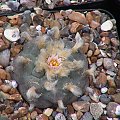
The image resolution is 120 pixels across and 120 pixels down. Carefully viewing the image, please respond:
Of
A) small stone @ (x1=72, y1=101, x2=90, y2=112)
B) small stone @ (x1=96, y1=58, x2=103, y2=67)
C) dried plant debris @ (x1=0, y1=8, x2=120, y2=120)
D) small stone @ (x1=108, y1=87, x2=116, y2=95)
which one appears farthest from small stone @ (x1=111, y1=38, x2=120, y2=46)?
small stone @ (x1=72, y1=101, x2=90, y2=112)

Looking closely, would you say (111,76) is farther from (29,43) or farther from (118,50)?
(29,43)

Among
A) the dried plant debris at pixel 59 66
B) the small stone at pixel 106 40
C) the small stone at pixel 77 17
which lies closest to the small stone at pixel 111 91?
the dried plant debris at pixel 59 66

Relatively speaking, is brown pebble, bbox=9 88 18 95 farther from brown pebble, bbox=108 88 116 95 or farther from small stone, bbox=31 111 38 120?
brown pebble, bbox=108 88 116 95

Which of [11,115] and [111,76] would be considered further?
[111,76]

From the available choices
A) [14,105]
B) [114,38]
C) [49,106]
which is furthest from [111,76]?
[14,105]

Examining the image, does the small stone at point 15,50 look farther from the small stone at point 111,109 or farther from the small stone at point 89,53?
the small stone at point 111,109

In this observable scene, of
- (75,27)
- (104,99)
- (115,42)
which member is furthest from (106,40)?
(104,99)

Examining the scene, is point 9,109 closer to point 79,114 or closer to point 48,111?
point 48,111

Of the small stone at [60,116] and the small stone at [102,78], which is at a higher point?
the small stone at [102,78]
